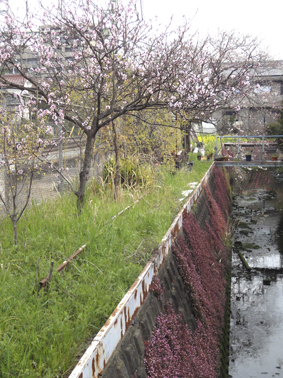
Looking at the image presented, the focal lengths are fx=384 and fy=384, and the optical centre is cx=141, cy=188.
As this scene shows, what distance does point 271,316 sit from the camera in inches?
322

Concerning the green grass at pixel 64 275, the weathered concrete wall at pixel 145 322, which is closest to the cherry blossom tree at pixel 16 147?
the green grass at pixel 64 275

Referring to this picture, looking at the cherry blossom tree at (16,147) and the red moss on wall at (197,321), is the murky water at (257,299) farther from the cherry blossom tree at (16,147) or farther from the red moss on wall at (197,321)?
the cherry blossom tree at (16,147)

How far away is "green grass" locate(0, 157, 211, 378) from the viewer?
2.74m

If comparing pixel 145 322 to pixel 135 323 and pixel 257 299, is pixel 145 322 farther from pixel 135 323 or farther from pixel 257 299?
pixel 257 299

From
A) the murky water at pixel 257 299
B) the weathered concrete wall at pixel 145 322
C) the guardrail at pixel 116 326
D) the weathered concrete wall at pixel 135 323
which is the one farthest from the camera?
the murky water at pixel 257 299

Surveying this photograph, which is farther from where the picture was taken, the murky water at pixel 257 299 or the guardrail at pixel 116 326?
the murky water at pixel 257 299

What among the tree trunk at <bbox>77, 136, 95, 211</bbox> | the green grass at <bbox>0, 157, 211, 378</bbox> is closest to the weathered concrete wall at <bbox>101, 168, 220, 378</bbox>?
the green grass at <bbox>0, 157, 211, 378</bbox>

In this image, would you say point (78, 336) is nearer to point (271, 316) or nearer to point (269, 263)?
point (271, 316)

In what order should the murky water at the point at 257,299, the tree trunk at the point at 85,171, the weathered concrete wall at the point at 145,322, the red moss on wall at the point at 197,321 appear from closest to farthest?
the weathered concrete wall at the point at 145,322 < the red moss on wall at the point at 197,321 < the tree trunk at the point at 85,171 < the murky water at the point at 257,299

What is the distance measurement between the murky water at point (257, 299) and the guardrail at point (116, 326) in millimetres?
3152

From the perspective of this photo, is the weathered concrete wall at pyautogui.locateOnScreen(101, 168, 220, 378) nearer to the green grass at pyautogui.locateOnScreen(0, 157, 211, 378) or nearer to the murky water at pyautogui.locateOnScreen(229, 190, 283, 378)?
the green grass at pyautogui.locateOnScreen(0, 157, 211, 378)

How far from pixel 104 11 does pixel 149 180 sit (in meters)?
3.89

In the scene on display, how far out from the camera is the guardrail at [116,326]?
2529mm

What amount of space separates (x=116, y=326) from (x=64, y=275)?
1.11 meters
